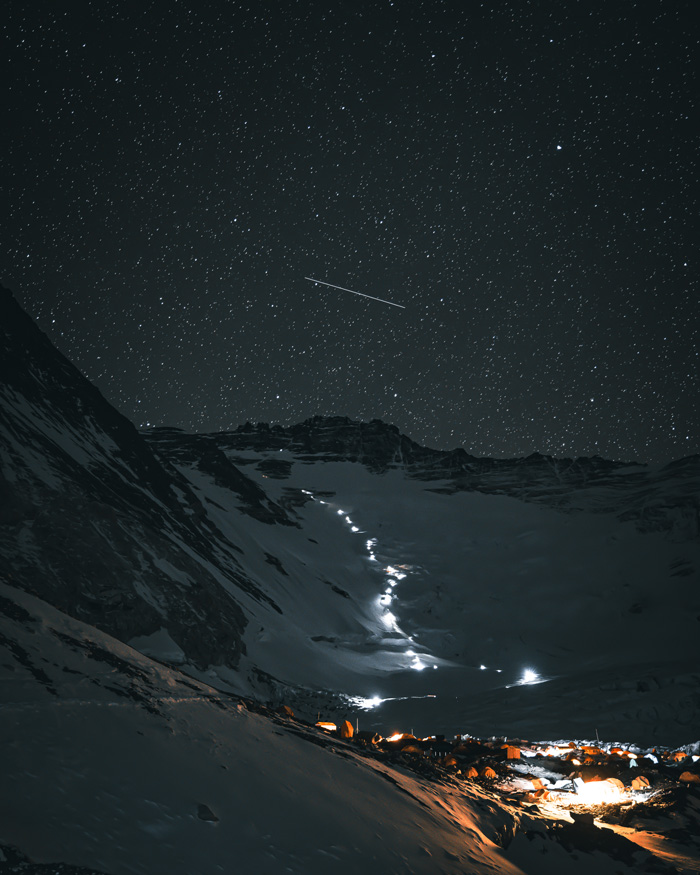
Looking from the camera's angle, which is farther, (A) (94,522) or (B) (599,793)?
(A) (94,522)

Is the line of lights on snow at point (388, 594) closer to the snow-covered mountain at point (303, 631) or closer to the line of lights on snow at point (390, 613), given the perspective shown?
the line of lights on snow at point (390, 613)

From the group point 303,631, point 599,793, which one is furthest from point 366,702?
point 599,793

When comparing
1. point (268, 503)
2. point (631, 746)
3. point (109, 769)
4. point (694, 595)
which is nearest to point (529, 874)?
point (109, 769)

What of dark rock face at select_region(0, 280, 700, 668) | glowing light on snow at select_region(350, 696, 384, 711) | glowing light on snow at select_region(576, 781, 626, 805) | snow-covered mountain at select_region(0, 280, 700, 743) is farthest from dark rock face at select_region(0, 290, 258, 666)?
glowing light on snow at select_region(576, 781, 626, 805)

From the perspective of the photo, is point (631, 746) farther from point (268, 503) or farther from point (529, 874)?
point (268, 503)

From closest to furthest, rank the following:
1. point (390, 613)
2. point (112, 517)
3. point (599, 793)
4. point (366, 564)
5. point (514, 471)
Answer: point (599, 793) < point (112, 517) < point (390, 613) < point (366, 564) < point (514, 471)

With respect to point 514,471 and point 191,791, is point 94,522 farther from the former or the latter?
point 514,471
